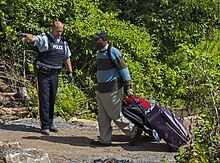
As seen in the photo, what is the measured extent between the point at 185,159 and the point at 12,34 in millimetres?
7351

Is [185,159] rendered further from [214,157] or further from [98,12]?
[98,12]

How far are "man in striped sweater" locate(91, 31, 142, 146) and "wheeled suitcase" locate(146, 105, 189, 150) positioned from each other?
1.39ft

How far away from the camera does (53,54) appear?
8.61 metres

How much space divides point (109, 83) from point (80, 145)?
1094 millimetres

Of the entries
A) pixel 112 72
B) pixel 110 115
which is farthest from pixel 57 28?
pixel 110 115

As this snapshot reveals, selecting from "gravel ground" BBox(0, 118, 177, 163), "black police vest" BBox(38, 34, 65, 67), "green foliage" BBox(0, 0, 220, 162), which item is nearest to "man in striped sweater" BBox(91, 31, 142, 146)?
"gravel ground" BBox(0, 118, 177, 163)

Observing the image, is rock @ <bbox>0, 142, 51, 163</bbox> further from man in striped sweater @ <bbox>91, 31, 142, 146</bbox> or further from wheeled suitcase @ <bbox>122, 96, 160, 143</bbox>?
wheeled suitcase @ <bbox>122, 96, 160, 143</bbox>

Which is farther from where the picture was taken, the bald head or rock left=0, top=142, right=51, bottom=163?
Result: the bald head

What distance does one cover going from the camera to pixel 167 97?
12.5m

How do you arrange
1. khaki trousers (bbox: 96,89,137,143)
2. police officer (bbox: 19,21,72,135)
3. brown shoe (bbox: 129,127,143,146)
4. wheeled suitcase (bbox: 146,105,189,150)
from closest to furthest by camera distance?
wheeled suitcase (bbox: 146,105,189,150), khaki trousers (bbox: 96,89,137,143), brown shoe (bbox: 129,127,143,146), police officer (bbox: 19,21,72,135)

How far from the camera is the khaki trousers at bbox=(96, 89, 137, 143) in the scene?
791 cm

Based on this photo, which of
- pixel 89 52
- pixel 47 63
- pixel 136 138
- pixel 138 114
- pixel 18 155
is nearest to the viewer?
pixel 18 155

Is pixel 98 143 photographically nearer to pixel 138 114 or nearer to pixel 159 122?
pixel 138 114

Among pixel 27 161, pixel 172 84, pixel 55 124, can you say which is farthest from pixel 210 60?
pixel 27 161
